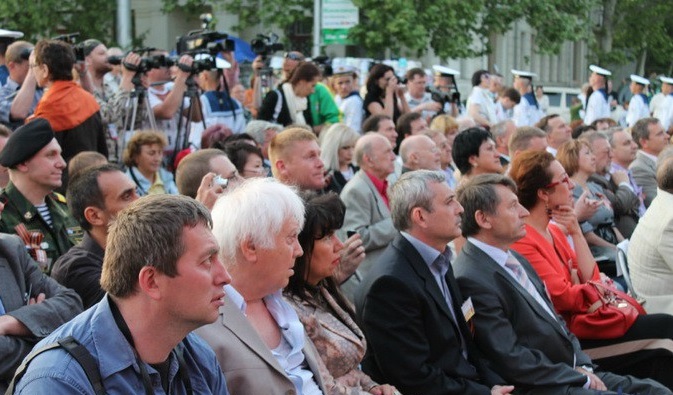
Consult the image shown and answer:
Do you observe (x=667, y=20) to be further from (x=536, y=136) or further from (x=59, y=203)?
(x=59, y=203)

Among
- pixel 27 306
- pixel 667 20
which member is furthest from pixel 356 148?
pixel 667 20

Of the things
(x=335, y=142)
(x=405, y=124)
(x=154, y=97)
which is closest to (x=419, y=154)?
(x=335, y=142)

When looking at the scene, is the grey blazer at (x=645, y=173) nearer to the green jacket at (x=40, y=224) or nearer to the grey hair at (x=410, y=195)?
the grey hair at (x=410, y=195)

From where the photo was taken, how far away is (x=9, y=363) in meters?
3.65

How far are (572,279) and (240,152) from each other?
215 cm

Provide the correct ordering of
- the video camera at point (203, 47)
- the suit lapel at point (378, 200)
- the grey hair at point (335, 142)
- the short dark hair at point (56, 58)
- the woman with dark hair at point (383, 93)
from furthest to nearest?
the woman with dark hair at point (383, 93) → the video camera at point (203, 47) → the grey hair at point (335, 142) → the short dark hair at point (56, 58) → the suit lapel at point (378, 200)

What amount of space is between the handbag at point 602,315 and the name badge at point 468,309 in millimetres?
1059

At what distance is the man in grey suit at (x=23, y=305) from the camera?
3.69 meters

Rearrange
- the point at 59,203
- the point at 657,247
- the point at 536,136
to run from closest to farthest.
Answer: the point at 59,203 → the point at 657,247 → the point at 536,136

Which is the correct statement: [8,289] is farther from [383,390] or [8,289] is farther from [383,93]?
[383,93]

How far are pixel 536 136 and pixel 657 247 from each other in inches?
108

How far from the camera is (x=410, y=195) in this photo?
518 cm

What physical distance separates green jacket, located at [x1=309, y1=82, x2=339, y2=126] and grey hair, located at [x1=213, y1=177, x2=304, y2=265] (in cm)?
672

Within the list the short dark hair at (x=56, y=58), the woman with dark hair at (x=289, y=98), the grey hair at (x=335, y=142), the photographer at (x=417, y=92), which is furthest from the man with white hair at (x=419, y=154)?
the photographer at (x=417, y=92)
